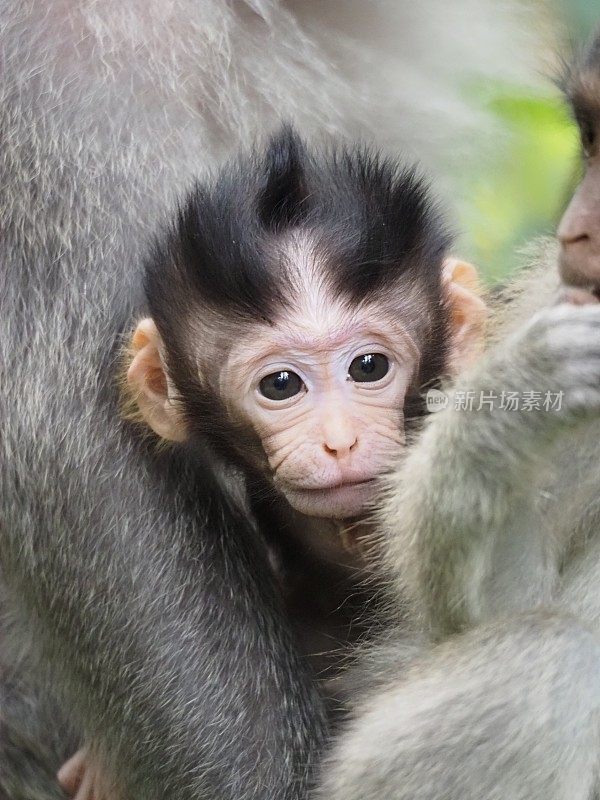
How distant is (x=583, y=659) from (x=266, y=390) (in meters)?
0.63

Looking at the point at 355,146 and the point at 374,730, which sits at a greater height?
the point at 355,146

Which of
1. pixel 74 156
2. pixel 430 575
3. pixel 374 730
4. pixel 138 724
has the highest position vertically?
pixel 74 156

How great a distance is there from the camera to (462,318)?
240 cm

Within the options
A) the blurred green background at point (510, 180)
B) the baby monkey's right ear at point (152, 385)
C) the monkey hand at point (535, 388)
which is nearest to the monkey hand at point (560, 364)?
the monkey hand at point (535, 388)

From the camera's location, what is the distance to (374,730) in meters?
2.10

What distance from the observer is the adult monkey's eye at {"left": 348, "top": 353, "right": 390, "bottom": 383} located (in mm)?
2260

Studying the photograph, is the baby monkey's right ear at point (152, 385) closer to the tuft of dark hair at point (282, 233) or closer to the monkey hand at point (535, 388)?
the tuft of dark hair at point (282, 233)

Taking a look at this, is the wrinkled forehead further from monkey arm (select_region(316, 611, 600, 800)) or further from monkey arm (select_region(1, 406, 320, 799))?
monkey arm (select_region(316, 611, 600, 800))

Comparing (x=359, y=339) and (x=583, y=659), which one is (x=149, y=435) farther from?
(x=583, y=659)

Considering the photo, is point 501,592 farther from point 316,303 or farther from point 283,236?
point 283,236

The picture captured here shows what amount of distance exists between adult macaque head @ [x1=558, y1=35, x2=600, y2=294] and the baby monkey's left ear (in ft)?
1.19

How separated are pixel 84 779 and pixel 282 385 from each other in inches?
35.2

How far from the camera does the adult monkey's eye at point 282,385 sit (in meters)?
2.26

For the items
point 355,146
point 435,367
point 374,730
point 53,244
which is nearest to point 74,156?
point 53,244
